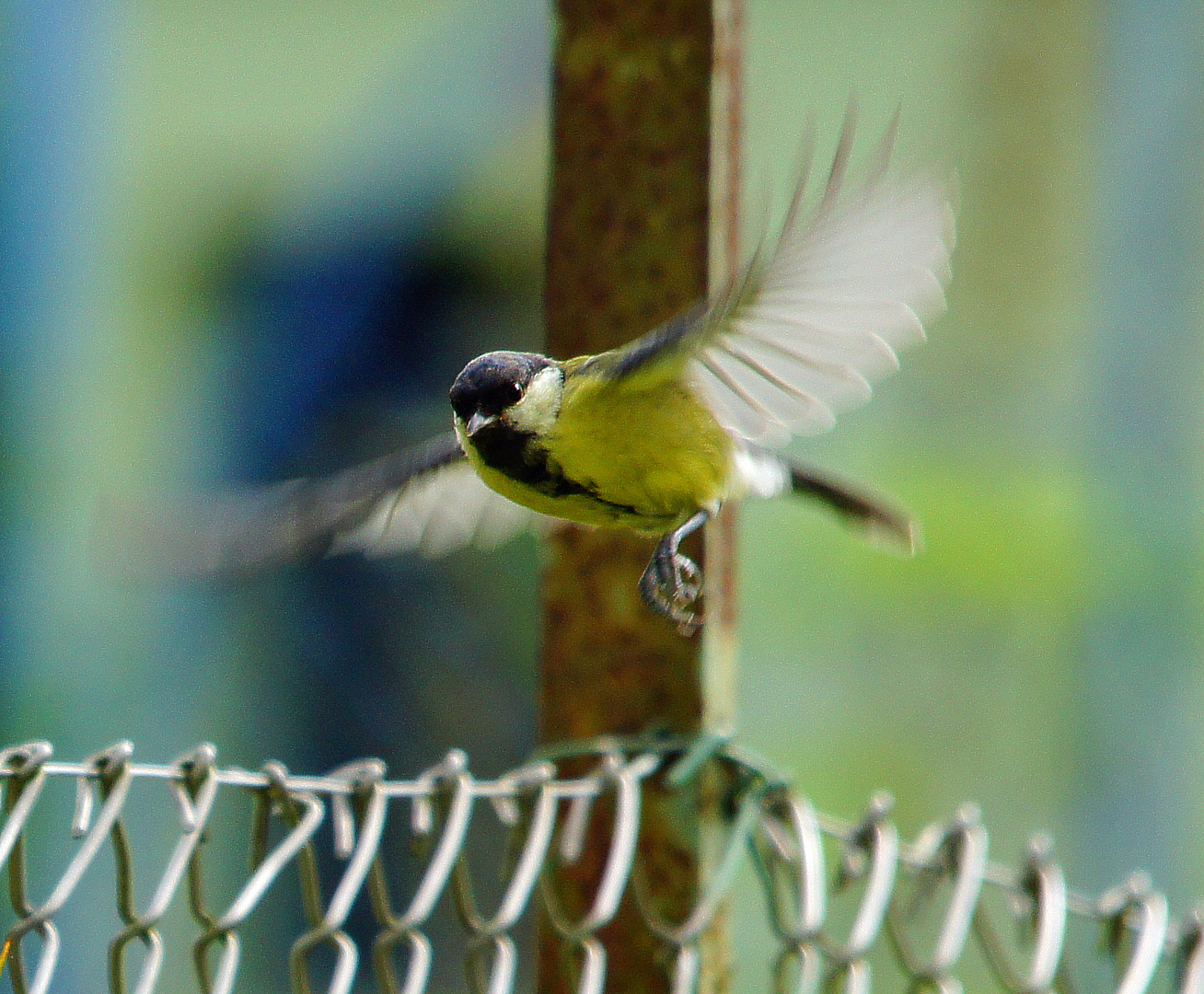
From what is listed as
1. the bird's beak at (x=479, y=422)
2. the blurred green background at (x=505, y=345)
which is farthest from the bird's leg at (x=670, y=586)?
the blurred green background at (x=505, y=345)

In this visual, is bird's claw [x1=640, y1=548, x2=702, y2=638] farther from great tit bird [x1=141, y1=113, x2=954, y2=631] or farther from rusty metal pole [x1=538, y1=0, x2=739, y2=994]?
rusty metal pole [x1=538, y1=0, x2=739, y2=994]

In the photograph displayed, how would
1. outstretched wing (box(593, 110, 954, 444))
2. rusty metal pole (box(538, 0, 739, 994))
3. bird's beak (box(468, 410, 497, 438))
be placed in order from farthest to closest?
rusty metal pole (box(538, 0, 739, 994)) → bird's beak (box(468, 410, 497, 438)) → outstretched wing (box(593, 110, 954, 444))

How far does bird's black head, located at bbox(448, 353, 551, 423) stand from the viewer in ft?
4.88

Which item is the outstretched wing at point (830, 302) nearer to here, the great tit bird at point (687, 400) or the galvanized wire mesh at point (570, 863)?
the great tit bird at point (687, 400)

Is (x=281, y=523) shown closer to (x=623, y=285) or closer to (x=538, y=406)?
(x=538, y=406)

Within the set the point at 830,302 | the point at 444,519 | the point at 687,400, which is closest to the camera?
the point at 830,302

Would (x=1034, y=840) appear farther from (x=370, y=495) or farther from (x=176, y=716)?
(x=176, y=716)

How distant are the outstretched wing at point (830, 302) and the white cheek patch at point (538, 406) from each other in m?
0.11

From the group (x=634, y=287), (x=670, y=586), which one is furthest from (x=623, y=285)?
(x=670, y=586)

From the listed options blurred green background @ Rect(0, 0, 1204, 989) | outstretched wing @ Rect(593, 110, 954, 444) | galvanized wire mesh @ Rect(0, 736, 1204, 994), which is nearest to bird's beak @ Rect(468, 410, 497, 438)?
outstretched wing @ Rect(593, 110, 954, 444)

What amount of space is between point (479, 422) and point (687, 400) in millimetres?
256

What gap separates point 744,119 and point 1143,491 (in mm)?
3651

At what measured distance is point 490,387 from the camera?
4.88ft

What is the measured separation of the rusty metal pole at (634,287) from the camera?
156 centimetres
